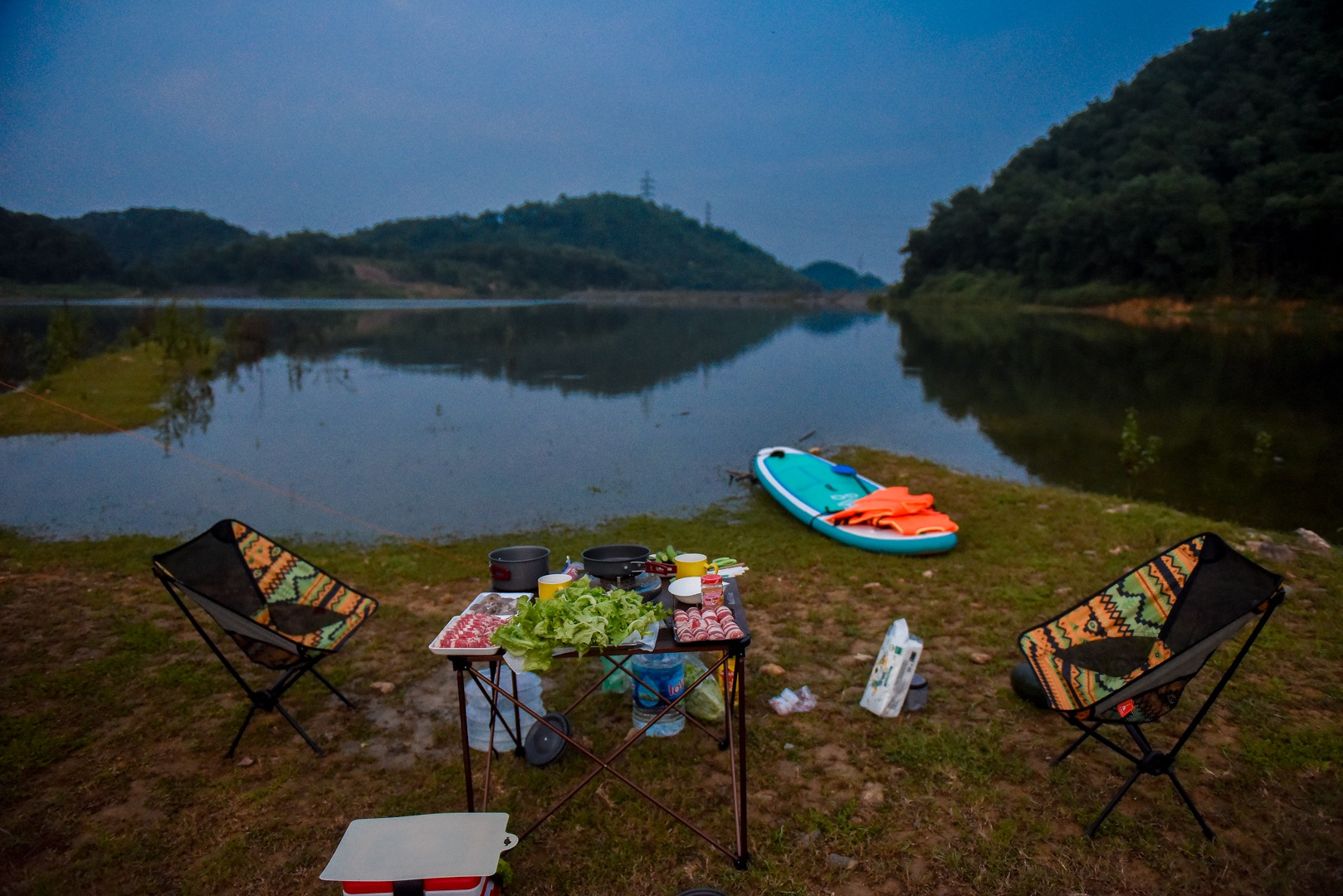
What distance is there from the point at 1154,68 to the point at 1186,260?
140ft

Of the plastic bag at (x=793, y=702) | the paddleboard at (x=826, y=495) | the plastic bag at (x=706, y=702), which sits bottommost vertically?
the paddleboard at (x=826, y=495)

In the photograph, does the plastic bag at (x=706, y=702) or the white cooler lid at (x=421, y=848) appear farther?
the plastic bag at (x=706, y=702)

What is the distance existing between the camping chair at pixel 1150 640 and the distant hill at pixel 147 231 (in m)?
16.7

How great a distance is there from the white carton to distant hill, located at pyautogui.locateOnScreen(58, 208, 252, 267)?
51.9 feet

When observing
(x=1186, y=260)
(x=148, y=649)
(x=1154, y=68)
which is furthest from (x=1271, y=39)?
(x=148, y=649)

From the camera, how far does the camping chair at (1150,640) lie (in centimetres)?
311

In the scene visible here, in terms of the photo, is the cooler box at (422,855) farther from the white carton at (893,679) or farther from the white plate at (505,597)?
the white carton at (893,679)

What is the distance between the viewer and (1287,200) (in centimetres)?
4106

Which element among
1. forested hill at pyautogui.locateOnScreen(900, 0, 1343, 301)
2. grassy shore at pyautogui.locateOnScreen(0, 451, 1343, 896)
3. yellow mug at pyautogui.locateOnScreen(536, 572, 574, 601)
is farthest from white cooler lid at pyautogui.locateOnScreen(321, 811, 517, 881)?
forested hill at pyautogui.locateOnScreen(900, 0, 1343, 301)

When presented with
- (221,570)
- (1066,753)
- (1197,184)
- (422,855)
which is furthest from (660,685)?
(1197,184)

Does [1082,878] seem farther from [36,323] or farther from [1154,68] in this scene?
[1154,68]

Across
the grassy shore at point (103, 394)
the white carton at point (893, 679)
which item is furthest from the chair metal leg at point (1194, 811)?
the grassy shore at point (103, 394)

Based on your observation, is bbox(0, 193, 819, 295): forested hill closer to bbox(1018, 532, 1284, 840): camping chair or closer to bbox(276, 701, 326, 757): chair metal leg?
bbox(276, 701, 326, 757): chair metal leg

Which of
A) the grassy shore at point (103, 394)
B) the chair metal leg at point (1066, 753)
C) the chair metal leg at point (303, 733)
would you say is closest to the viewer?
the chair metal leg at point (1066, 753)
